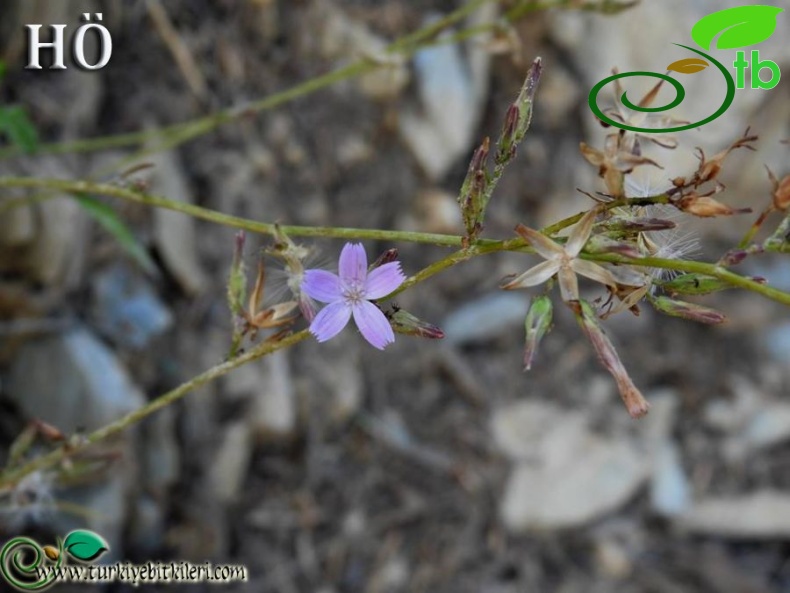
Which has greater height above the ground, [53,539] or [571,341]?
[571,341]

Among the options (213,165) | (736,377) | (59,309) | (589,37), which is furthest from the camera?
(736,377)

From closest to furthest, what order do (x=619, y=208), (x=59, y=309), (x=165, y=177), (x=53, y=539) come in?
(x=619, y=208), (x=53, y=539), (x=59, y=309), (x=165, y=177)

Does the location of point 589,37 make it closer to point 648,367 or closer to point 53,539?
point 648,367

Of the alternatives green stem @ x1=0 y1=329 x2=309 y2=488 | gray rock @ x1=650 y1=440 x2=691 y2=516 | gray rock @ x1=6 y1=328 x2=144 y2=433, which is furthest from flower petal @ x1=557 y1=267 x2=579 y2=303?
gray rock @ x1=650 y1=440 x2=691 y2=516

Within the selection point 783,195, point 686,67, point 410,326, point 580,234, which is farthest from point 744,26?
point 410,326

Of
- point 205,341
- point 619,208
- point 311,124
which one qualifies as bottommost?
point 619,208

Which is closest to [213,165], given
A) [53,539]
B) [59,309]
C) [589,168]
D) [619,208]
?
[59,309]
